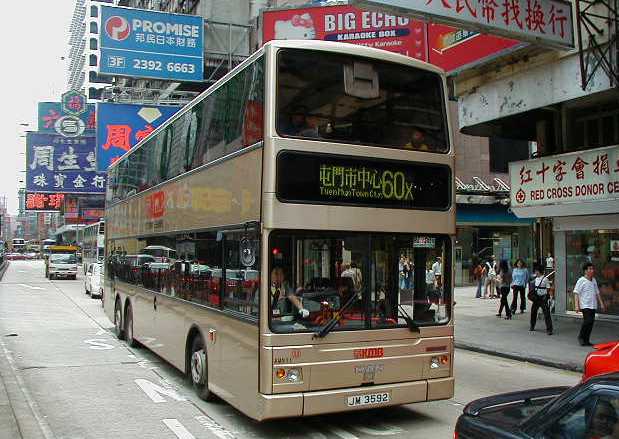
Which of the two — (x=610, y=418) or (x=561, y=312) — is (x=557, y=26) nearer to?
(x=561, y=312)

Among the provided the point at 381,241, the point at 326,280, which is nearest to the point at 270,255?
the point at 326,280

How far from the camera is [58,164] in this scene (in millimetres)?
34938

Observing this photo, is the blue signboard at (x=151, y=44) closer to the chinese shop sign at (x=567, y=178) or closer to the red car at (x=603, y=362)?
the chinese shop sign at (x=567, y=178)

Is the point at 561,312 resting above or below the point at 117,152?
below

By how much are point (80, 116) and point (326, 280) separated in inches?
1275

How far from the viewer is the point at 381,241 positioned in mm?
6539

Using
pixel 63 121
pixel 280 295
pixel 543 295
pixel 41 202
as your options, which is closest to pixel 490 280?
pixel 543 295

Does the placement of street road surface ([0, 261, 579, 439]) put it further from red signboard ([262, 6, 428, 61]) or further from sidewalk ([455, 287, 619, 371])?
red signboard ([262, 6, 428, 61])

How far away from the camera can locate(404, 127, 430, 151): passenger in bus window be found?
675 centimetres

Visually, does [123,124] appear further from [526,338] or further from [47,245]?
[47,245]

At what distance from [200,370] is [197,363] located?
0.14m

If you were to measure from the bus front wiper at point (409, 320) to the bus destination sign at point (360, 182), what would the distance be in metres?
1.12

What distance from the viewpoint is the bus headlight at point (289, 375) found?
19.4 feet

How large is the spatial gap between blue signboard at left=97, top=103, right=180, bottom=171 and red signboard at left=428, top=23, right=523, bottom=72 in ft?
42.2
